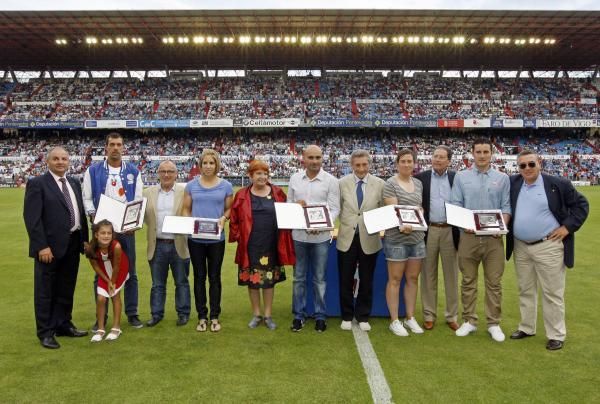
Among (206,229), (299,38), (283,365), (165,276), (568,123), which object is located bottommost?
(283,365)

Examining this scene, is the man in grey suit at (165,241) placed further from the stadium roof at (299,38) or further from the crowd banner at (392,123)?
the crowd banner at (392,123)

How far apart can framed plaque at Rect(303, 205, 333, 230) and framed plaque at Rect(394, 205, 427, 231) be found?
0.72 metres

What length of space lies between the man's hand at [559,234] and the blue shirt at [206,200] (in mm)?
3538

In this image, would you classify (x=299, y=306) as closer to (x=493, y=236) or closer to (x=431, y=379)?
(x=431, y=379)

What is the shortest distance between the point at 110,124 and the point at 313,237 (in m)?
42.0

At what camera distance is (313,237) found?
4.94m

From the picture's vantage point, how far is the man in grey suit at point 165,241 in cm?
512


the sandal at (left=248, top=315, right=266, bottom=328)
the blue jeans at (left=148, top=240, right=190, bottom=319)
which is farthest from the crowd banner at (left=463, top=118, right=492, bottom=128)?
the blue jeans at (left=148, top=240, right=190, bottom=319)

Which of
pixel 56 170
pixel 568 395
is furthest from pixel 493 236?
pixel 56 170

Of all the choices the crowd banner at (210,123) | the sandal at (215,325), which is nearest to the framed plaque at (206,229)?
the sandal at (215,325)

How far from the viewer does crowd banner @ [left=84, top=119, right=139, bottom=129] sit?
Result: 4203 centimetres

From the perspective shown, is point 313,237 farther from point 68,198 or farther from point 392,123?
point 392,123

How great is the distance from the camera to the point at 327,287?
5.57 m

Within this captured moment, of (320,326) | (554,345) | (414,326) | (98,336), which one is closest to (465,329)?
(414,326)
